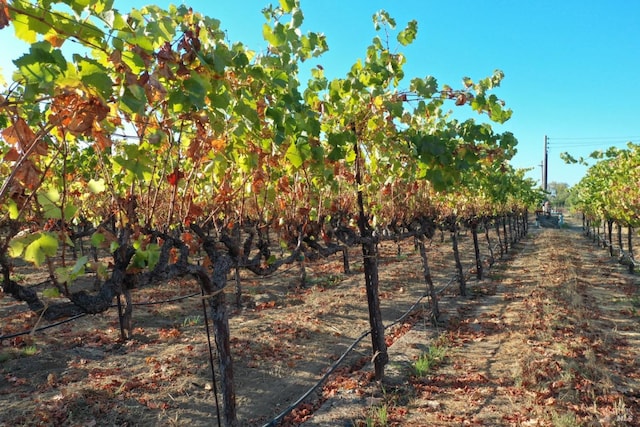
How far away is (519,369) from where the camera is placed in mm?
7539

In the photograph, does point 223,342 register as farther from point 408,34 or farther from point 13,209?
point 408,34

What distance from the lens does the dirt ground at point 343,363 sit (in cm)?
638

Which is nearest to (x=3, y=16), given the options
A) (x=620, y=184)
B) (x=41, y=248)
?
(x=41, y=248)

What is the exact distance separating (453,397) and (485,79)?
495 centimetres

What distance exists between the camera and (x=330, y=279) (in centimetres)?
1705

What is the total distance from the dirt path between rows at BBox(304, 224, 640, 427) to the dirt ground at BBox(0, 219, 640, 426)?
31 mm

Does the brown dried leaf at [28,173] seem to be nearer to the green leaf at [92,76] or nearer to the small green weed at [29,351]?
the green leaf at [92,76]

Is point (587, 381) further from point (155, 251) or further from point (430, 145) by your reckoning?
point (155, 251)

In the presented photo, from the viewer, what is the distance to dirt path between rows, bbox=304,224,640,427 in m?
6.06

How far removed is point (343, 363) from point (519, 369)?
3321 mm

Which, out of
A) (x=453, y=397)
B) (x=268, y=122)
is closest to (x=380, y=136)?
(x=268, y=122)

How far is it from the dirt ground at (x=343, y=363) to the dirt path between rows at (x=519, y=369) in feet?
0.10

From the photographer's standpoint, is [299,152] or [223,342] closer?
[299,152]

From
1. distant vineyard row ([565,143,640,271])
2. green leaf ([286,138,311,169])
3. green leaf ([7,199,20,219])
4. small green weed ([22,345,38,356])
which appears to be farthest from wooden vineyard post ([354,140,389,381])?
distant vineyard row ([565,143,640,271])
